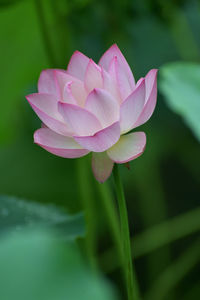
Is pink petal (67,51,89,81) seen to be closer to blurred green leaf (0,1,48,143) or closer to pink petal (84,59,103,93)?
pink petal (84,59,103,93)

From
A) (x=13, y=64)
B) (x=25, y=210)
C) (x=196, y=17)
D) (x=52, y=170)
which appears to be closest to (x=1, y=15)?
(x=13, y=64)

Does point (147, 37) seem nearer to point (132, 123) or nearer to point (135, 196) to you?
point (135, 196)

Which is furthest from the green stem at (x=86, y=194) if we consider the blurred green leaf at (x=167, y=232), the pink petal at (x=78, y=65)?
the pink petal at (x=78, y=65)

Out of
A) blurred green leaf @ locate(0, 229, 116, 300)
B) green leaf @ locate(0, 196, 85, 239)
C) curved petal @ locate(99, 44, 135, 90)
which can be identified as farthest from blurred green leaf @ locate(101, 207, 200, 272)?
blurred green leaf @ locate(0, 229, 116, 300)

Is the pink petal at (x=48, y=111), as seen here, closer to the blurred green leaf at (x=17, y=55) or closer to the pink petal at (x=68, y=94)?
the pink petal at (x=68, y=94)

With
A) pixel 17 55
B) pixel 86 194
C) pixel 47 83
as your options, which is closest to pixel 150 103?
pixel 47 83

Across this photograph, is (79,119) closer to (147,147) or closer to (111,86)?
(111,86)
